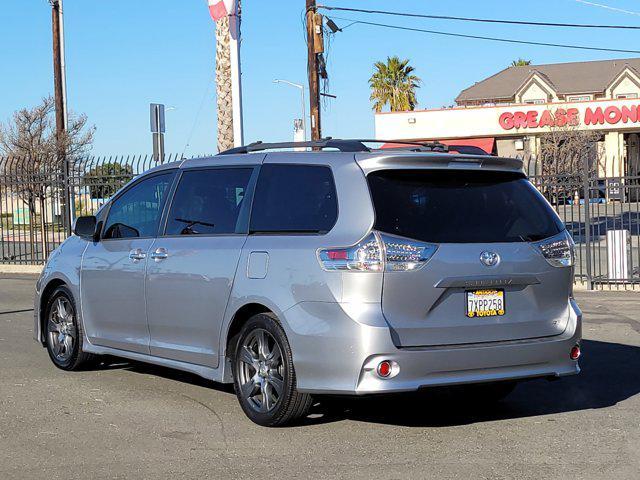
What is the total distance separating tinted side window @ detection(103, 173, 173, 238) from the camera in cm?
816

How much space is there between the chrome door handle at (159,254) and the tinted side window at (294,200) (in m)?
0.99

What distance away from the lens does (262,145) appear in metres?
7.66

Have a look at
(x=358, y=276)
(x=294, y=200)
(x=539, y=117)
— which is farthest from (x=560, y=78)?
(x=358, y=276)

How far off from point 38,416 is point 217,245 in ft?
5.86

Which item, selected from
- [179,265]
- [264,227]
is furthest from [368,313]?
[179,265]

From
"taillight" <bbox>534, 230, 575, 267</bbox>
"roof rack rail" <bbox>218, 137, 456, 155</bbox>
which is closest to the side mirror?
"roof rack rail" <bbox>218, 137, 456, 155</bbox>

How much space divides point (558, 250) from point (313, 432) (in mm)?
2050

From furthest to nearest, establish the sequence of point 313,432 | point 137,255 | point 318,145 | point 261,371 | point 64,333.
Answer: point 64,333 < point 137,255 < point 318,145 < point 261,371 < point 313,432

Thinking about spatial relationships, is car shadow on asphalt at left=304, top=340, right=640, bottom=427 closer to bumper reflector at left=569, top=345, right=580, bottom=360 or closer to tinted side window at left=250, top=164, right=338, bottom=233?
bumper reflector at left=569, top=345, right=580, bottom=360

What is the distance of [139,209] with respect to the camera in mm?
8445

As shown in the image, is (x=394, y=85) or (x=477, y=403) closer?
(x=477, y=403)

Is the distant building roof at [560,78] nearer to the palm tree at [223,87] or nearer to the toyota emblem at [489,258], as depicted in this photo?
the palm tree at [223,87]

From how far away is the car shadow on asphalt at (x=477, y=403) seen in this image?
23.5ft

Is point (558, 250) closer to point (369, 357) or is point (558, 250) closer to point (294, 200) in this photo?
point (369, 357)
